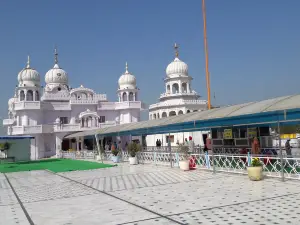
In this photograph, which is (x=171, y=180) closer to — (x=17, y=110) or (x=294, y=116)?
(x=294, y=116)

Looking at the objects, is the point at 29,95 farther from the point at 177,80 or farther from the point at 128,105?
Answer: the point at 177,80

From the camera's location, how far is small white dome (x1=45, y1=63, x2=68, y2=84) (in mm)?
50803

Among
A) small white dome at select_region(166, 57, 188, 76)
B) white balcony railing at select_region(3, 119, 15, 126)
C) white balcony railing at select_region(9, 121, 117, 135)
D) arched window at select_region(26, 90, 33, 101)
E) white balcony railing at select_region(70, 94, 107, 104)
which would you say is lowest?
white balcony railing at select_region(9, 121, 117, 135)

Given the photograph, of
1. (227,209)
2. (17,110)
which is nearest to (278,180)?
(227,209)

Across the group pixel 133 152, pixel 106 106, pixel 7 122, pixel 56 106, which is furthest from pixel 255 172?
pixel 7 122

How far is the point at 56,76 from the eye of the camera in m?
50.9

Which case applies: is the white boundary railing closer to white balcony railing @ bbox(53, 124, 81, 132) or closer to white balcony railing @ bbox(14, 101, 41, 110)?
white balcony railing @ bbox(53, 124, 81, 132)

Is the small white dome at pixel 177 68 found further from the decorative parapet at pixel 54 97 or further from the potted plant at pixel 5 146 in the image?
the potted plant at pixel 5 146

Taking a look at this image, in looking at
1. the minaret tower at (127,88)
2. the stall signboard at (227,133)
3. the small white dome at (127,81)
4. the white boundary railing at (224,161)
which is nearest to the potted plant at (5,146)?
the white boundary railing at (224,161)

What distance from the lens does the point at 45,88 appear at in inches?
1973

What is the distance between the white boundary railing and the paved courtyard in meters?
0.95

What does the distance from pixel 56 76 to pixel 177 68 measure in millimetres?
18543

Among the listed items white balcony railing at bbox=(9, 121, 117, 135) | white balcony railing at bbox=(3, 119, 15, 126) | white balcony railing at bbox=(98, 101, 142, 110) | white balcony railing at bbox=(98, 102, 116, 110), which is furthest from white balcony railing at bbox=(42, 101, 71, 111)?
white balcony railing at bbox=(3, 119, 15, 126)

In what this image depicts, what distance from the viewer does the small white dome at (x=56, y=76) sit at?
5080cm
